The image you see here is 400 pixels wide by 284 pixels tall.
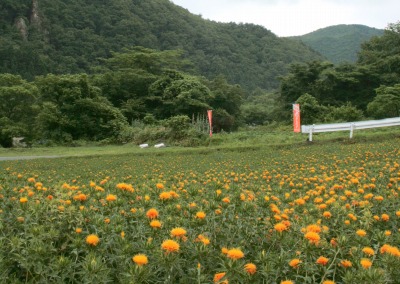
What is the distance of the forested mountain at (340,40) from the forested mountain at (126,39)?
868cm

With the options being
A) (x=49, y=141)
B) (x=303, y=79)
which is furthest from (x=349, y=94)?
(x=49, y=141)

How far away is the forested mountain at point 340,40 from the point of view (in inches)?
3349

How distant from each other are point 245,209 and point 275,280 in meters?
1.18

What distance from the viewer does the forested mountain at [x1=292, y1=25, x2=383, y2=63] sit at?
85069 mm

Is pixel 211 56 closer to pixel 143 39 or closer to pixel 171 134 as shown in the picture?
pixel 143 39

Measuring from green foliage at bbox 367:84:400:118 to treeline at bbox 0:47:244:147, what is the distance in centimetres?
1214

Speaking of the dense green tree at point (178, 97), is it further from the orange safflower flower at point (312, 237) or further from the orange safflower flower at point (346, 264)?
the orange safflower flower at point (346, 264)

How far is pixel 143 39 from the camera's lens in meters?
62.5

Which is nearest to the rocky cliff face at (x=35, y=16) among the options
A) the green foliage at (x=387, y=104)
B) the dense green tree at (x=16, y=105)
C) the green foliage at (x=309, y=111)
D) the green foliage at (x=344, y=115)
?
the dense green tree at (x=16, y=105)

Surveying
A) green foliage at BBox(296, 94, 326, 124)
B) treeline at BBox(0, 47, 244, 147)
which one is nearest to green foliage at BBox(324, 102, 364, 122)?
green foliage at BBox(296, 94, 326, 124)

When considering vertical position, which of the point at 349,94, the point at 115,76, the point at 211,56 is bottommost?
the point at 349,94

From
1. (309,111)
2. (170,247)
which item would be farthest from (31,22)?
(170,247)

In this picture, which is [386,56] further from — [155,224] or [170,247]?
[170,247]

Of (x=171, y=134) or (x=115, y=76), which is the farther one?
(x=115, y=76)
